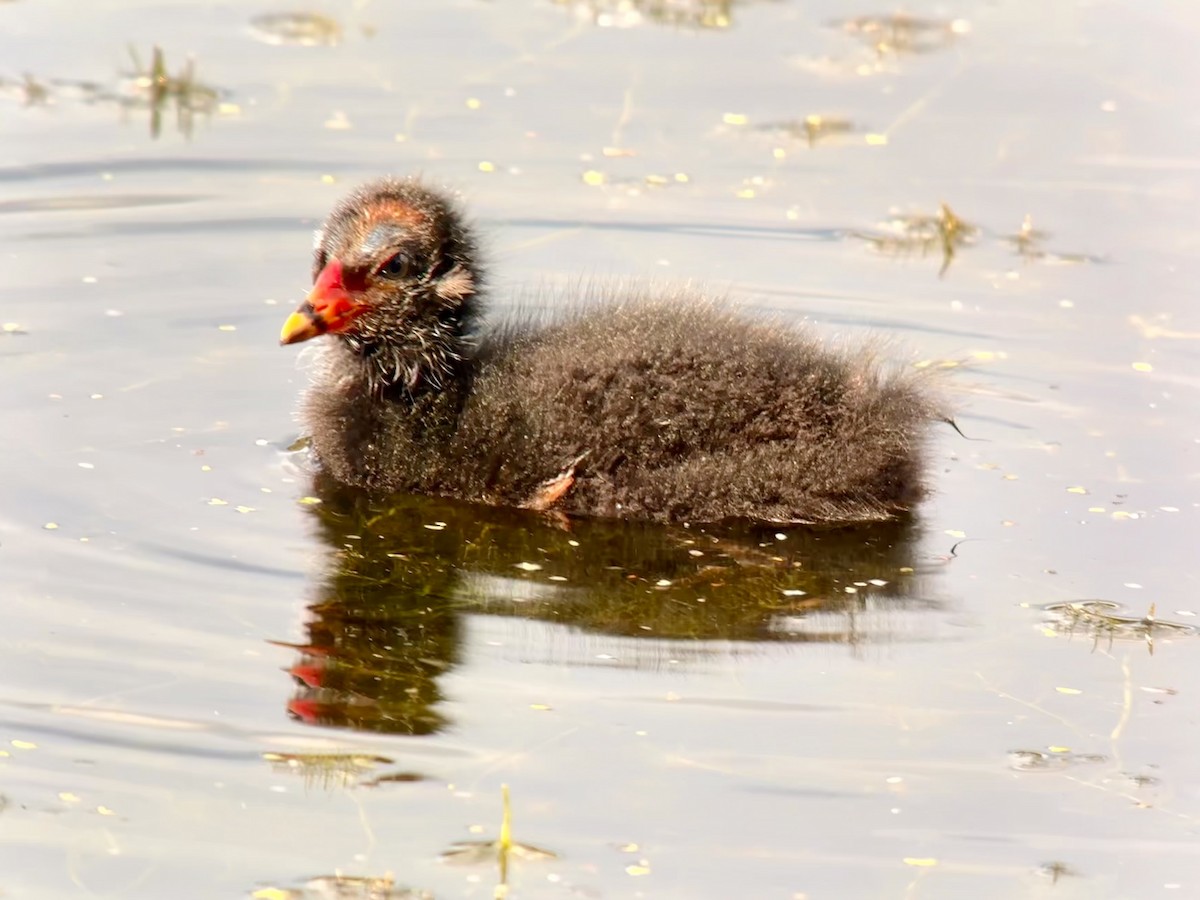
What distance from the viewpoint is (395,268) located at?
771 cm

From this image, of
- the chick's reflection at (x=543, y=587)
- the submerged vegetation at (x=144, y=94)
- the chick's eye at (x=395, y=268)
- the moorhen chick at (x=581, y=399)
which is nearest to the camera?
the chick's reflection at (x=543, y=587)

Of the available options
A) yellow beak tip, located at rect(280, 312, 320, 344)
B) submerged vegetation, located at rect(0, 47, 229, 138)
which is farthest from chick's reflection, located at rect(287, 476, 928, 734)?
submerged vegetation, located at rect(0, 47, 229, 138)

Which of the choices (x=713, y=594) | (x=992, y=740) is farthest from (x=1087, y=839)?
(x=713, y=594)

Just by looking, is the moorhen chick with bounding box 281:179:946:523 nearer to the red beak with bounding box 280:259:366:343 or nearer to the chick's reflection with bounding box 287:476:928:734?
the red beak with bounding box 280:259:366:343

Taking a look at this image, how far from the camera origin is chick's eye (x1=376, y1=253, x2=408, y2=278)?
7.68 m

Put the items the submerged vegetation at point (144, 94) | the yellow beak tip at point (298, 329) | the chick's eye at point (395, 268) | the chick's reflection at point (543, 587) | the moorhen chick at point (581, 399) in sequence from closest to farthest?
1. the chick's reflection at point (543, 587)
2. the moorhen chick at point (581, 399)
3. the yellow beak tip at point (298, 329)
4. the chick's eye at point (395, 268)
5. the submerged vegetation at point (144, 94)

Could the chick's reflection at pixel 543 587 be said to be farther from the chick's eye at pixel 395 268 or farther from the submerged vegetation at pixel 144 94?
the submerged vegetation at pixel 144 94

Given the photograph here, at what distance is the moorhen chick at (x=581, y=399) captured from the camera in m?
7.34

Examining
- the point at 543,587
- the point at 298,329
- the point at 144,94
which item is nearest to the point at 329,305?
the point at 298,329

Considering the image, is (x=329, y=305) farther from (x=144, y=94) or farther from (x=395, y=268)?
(x=144, y=94)

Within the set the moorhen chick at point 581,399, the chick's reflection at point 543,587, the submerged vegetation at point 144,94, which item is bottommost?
the chick's reflection at point 543,587

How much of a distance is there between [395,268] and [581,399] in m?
0.92

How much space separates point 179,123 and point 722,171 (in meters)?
2.94

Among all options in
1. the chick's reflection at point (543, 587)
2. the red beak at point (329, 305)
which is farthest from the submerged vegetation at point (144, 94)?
the chick's reflection at point (543, 587)
